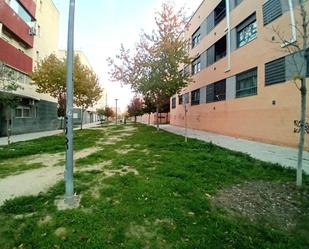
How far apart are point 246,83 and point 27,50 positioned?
65.7ft

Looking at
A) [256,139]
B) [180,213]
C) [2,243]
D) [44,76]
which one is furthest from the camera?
[44,76]

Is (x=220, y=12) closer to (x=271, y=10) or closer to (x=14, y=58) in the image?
(x=271, y=10)

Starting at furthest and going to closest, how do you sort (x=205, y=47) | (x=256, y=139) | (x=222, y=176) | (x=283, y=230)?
(x=205, y=47) → (x=256, y=139) → (x=222, y=176) → (x=283, y=230)

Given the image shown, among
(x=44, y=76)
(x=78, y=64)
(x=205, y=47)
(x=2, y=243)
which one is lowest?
(x=2, y=243)

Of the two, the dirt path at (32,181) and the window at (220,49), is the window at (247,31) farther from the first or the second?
the dirt path at (32,181)

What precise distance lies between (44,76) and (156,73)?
9.00 meters

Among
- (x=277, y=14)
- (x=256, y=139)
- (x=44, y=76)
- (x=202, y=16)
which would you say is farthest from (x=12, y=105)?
(x=202, y=16)

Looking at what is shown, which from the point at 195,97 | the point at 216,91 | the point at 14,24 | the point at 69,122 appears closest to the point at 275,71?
the point at 216,91

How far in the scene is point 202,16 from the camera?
2722 cm

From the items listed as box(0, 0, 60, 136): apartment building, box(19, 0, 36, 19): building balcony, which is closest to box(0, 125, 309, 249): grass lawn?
box(0, 0, 60, 136): apartment building

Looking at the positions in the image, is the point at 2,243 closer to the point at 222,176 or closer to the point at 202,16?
the point at 222,176

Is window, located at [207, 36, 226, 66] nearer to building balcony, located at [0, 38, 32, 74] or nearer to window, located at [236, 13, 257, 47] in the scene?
window, located at [236, 13, 257, 47]

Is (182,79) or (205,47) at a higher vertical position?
(205,47)

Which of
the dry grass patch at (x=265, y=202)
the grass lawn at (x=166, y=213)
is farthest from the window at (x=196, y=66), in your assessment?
the dry grass patch at (x=265, y=202)
